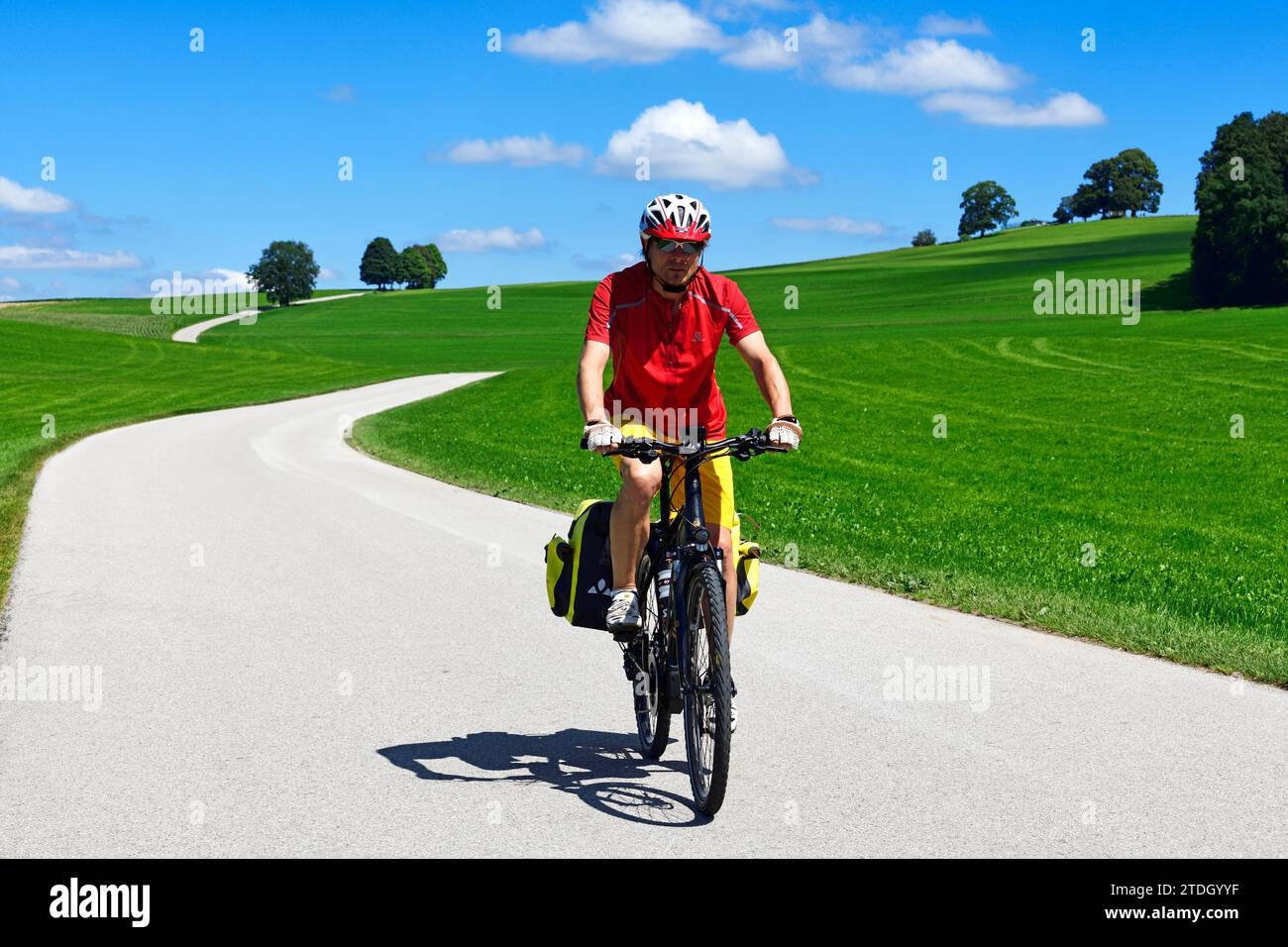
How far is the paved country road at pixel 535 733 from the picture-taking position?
4582mm

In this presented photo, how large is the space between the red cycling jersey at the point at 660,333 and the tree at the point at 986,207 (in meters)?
159

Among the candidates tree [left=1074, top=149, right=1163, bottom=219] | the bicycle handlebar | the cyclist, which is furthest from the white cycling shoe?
tree [left=1074, top=149, right=1163, bottom=219]

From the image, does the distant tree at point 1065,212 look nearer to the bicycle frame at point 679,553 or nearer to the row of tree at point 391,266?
the row of tree at point 391,266

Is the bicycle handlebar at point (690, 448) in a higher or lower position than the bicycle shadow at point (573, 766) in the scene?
higher

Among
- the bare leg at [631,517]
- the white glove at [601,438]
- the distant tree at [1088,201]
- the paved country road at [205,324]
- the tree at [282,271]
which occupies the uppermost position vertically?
the distant tree at [1088,201]

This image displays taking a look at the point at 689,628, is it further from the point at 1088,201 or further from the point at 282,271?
the point at 1088,201

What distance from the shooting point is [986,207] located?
157000 mm

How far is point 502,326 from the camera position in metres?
92.4

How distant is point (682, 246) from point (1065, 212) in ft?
527

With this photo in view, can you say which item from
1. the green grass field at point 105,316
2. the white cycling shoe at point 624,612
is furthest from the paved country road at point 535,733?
the green grass field at point 105,316

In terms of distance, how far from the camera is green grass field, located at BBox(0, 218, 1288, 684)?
10648 mm

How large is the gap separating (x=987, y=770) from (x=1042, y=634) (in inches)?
125
